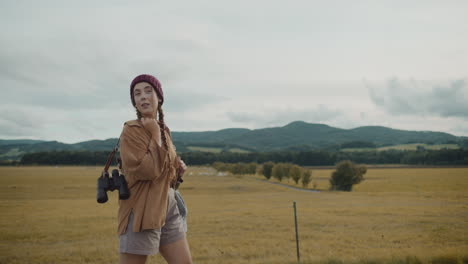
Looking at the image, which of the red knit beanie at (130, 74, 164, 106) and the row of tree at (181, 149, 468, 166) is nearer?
the red knit beanie at (130, 74, 164, 106)

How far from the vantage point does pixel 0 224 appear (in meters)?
20.5

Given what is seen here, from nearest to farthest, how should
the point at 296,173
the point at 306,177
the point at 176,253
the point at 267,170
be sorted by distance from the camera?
the point at 176,253
the point at 306,177
the point at 296,173
the point at 267,170

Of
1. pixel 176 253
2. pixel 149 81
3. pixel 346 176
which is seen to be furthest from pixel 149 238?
pixel 346 176

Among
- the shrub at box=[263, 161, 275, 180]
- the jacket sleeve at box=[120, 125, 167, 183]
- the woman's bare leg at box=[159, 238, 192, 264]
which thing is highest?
the jacket sleeve at box=[120, 125, 167, 183]

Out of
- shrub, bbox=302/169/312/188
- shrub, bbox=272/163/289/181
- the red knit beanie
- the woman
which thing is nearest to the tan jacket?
the woman

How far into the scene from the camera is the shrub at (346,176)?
65562 mm

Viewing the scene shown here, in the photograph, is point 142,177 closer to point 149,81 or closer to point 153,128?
point 153,128

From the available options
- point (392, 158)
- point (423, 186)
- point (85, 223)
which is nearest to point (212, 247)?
point (85, 223)

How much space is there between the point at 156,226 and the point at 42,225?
21632mm

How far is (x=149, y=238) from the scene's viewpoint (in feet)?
8.89

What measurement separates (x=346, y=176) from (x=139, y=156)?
6842 centimetres

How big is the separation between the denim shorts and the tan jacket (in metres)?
0.07

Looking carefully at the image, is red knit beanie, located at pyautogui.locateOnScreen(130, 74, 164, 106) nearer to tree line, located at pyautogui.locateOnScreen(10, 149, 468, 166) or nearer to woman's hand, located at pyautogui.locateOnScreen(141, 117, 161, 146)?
woman's hand, located at pyautogui.locateOnScreen(141, 117, 161, 146)

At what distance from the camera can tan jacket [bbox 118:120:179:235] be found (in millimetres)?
2602
